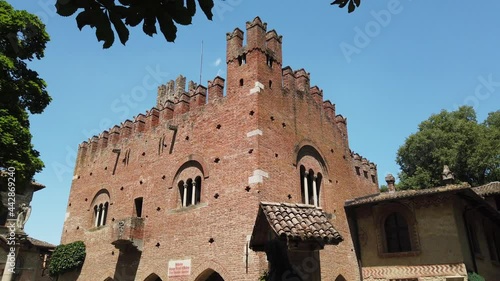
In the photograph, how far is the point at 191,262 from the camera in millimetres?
14547

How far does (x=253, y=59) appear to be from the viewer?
15.9m

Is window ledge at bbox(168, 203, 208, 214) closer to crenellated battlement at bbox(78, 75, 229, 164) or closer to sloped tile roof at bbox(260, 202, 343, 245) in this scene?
crenellated battlement at bbox(78, 75, 229, 164)

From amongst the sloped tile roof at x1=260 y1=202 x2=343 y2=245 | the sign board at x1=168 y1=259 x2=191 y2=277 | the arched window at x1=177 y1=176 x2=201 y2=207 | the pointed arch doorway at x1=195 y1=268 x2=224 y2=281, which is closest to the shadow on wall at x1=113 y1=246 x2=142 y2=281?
the sign board at x1=168 y1=259 x2=191 y2=277

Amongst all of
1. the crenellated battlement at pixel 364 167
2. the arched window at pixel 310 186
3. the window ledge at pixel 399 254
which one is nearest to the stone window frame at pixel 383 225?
the window ledge at pixel 399 254

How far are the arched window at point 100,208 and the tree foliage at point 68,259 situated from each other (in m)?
1.36

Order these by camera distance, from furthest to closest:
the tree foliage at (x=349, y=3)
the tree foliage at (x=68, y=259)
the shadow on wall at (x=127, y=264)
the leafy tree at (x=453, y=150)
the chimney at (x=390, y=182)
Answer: the leafy tree at (x=453, y=150), the tree foliage at (x=68, y=259), the chimney at (x=390, y=182), the shadow on wall at (x=127, y=264), the tree foliage at (x=349, y=3)

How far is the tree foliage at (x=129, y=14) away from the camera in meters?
2.94

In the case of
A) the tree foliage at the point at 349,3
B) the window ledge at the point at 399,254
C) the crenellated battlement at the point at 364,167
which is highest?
the crenellated battlement at the point at 364,167

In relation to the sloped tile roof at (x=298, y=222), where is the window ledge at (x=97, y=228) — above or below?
above

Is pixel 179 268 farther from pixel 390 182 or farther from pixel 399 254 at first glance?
pixel 390 182

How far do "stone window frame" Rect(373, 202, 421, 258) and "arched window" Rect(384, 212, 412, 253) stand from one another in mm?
125

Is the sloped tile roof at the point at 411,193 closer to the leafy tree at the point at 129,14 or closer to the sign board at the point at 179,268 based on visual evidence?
the sign board at the point at 179,268

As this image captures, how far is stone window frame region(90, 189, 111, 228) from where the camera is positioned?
66.3ft

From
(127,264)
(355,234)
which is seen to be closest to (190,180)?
(127,264)
